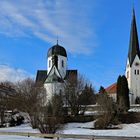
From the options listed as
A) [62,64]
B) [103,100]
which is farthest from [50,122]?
[62,64]

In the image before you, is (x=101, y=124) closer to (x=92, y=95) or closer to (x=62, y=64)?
(x=92, y=95)

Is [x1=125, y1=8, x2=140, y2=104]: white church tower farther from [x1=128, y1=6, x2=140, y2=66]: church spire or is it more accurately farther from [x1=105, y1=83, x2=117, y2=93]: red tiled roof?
[x1=105, y1=83, x2=117, y2=93]: red tiled roof

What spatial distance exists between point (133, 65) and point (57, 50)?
62.5ft

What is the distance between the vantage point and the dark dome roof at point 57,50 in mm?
95119

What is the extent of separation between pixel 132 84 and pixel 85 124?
41.5m

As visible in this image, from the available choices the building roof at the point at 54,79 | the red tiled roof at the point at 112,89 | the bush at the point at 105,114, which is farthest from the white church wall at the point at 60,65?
the bush at the point at 105,114

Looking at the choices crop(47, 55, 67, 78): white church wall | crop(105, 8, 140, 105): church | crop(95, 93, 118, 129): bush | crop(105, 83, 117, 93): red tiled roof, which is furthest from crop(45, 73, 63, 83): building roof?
crop(95, 93, 118, 129): bush

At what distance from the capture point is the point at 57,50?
95250mm

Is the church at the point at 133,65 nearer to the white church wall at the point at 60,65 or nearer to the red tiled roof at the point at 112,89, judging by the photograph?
the red tiled roof at the point at 112,89

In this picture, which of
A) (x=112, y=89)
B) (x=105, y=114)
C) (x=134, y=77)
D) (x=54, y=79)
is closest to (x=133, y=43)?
(x=134, y=77)

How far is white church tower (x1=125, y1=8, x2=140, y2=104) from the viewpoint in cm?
9269

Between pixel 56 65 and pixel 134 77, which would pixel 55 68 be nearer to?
pixel 56 65

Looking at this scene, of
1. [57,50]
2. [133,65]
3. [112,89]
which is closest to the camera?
[57,50]

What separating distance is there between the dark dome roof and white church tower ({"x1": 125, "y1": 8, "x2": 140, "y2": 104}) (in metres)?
16.1
